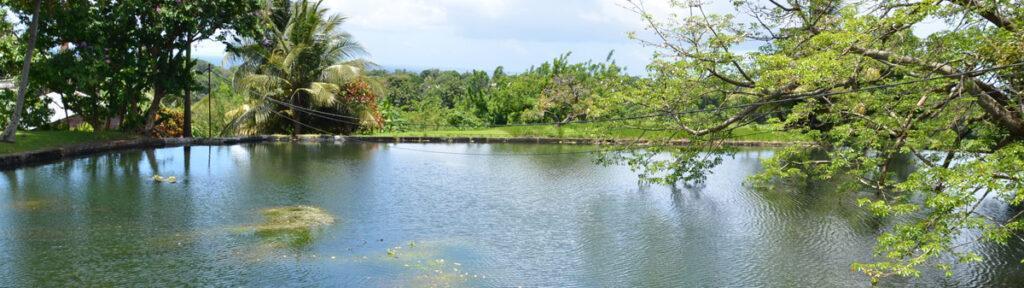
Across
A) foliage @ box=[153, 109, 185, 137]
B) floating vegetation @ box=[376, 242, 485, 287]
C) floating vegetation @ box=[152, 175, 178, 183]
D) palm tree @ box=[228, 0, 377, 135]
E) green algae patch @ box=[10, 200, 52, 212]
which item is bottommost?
floating vegetation @ box=[376, 242, 485, 287]

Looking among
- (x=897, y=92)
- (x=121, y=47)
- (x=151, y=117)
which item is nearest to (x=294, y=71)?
(x=151, y=117)

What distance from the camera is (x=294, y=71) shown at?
2395 cm

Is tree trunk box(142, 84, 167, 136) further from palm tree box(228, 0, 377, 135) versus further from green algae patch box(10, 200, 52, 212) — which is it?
green algae patch box(10, 200, 52, 212)

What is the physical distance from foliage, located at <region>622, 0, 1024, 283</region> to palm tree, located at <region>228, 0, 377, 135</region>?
15172 mm

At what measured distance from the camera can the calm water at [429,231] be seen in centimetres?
805

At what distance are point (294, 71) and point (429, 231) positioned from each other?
15.2 metres

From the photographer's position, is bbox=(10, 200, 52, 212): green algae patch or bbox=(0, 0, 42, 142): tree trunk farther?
bbox=(0, 0, 42, 142): tree trunk

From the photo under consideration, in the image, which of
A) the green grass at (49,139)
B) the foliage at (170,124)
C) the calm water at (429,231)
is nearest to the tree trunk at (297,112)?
the foliage at (170,124)

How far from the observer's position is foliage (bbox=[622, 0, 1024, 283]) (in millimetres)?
6547

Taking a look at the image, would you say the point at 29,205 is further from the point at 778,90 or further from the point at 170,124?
the point at 170,124

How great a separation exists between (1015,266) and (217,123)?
72.2 feet

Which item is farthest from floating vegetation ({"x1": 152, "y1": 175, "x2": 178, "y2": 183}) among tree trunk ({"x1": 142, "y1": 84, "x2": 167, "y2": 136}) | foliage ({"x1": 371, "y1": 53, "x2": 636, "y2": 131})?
foliage ({"x1": 371, "y1": 53, "x2": 636, "y2": 131})

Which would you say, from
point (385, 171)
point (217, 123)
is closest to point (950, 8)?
point (385, 171)

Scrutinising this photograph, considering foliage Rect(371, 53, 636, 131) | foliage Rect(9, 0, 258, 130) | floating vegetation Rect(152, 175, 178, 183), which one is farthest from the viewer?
foliage Rect(371, 53, 636, 131)
